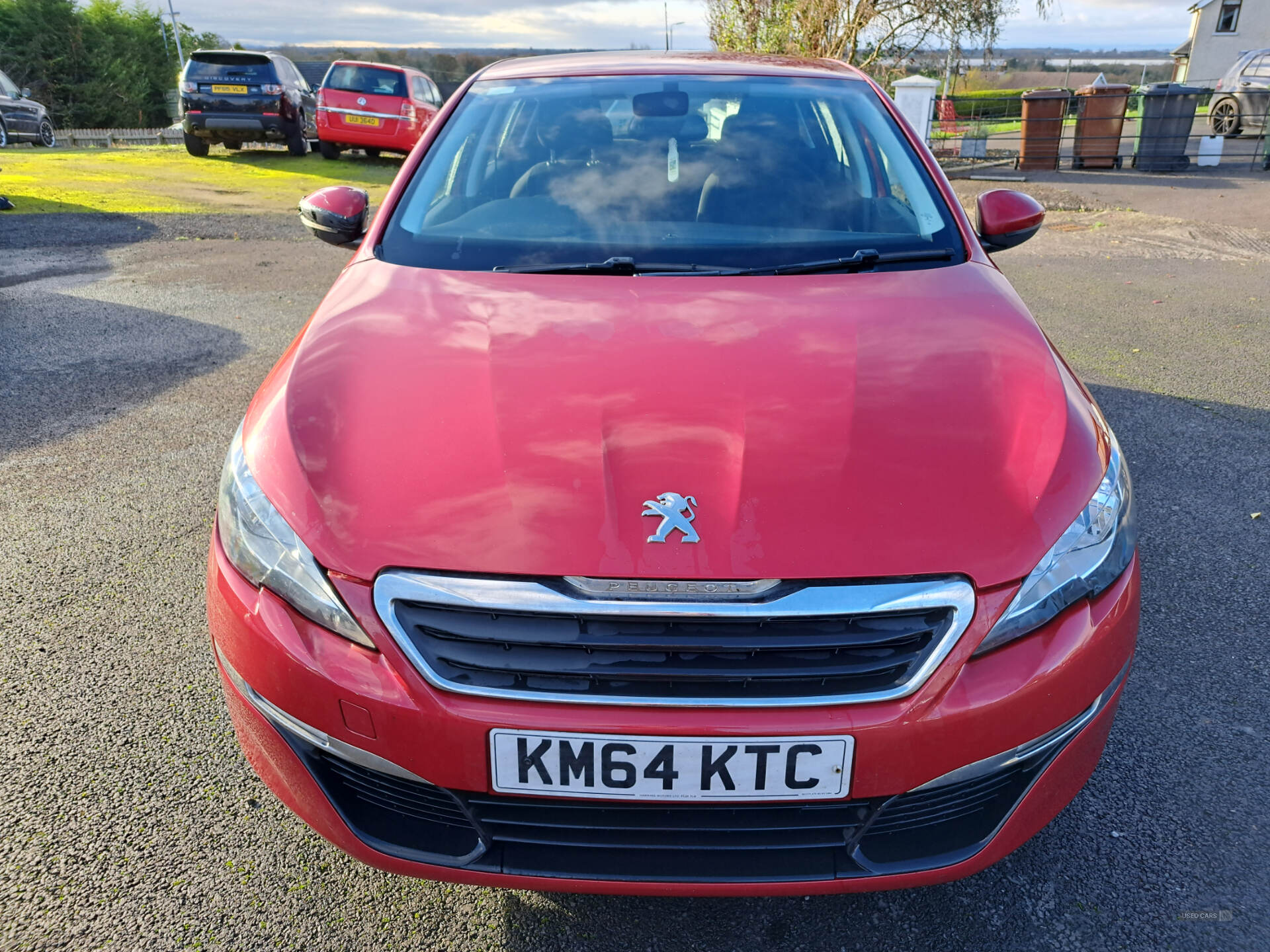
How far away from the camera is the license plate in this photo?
4.71 ft

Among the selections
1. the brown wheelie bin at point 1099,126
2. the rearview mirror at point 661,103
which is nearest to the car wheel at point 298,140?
the brown wheelie bin at point 1099,126

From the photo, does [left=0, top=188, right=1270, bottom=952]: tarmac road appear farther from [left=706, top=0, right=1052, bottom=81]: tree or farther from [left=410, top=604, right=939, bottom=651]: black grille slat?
[left=706, top=0, right=1052, bottom=81]: tree

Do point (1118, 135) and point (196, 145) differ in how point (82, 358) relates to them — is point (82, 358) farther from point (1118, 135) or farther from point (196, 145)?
point (1118, 135)

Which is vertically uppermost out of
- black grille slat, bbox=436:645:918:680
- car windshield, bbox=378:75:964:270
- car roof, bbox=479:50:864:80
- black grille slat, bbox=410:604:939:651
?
car roof, bbox=479:50:864:80

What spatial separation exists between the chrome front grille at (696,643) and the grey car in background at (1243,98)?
1870 centimetres

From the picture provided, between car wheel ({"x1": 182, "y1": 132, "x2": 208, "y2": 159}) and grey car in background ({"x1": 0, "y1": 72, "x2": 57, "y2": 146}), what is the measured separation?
17.2 ft

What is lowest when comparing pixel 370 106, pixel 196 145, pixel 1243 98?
pixel 196 145

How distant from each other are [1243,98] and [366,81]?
49.7 feet

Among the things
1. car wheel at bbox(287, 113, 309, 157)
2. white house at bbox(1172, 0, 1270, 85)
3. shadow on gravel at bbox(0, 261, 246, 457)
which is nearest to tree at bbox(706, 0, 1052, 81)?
car wheel at bbox(287, 113, 309, 157)

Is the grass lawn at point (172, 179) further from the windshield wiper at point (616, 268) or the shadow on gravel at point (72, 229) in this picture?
the windshield wiper at point (616, 268)

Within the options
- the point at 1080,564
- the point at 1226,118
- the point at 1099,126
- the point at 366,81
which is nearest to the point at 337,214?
the point at 1080,564

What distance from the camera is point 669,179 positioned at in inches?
104

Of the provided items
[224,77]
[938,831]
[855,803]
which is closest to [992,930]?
[938,831]

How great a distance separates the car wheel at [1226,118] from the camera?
56.7 feet
